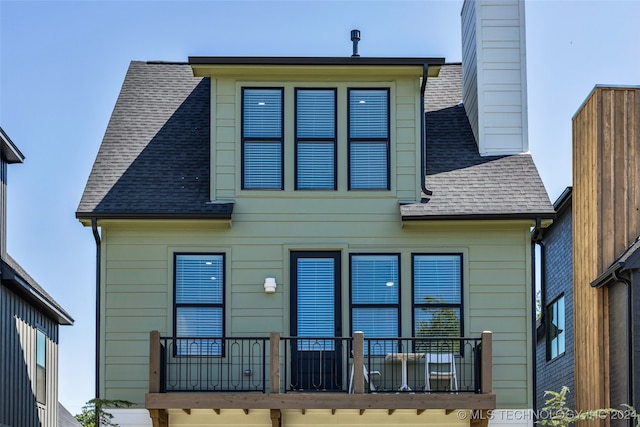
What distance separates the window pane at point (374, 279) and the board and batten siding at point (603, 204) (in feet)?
11.1

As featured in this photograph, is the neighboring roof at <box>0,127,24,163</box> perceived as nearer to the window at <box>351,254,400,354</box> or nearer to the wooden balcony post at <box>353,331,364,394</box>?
the window at <box>351,254,400,354</box>

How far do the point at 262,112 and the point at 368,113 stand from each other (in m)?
1.65

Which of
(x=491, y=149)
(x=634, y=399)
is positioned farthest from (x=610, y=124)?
(x=634, y=399)

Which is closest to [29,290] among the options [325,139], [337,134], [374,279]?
[325,139]

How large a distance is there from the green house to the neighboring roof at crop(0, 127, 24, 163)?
189cm

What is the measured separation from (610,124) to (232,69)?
611cm

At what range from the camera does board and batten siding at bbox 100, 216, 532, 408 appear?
18.4m

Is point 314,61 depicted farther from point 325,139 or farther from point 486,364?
point 486,364

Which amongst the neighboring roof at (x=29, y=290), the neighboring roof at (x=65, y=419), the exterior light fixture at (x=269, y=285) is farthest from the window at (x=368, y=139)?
the neighboring roof at (x=65, y=419)

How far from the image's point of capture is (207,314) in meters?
18.6

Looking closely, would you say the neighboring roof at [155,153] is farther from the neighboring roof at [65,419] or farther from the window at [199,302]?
the neighboring roof at [65,419]

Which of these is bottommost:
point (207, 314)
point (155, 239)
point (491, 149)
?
point (207, 314)

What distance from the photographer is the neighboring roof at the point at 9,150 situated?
20.3m

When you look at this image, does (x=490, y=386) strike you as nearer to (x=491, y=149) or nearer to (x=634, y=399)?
(x=634, y=399)
